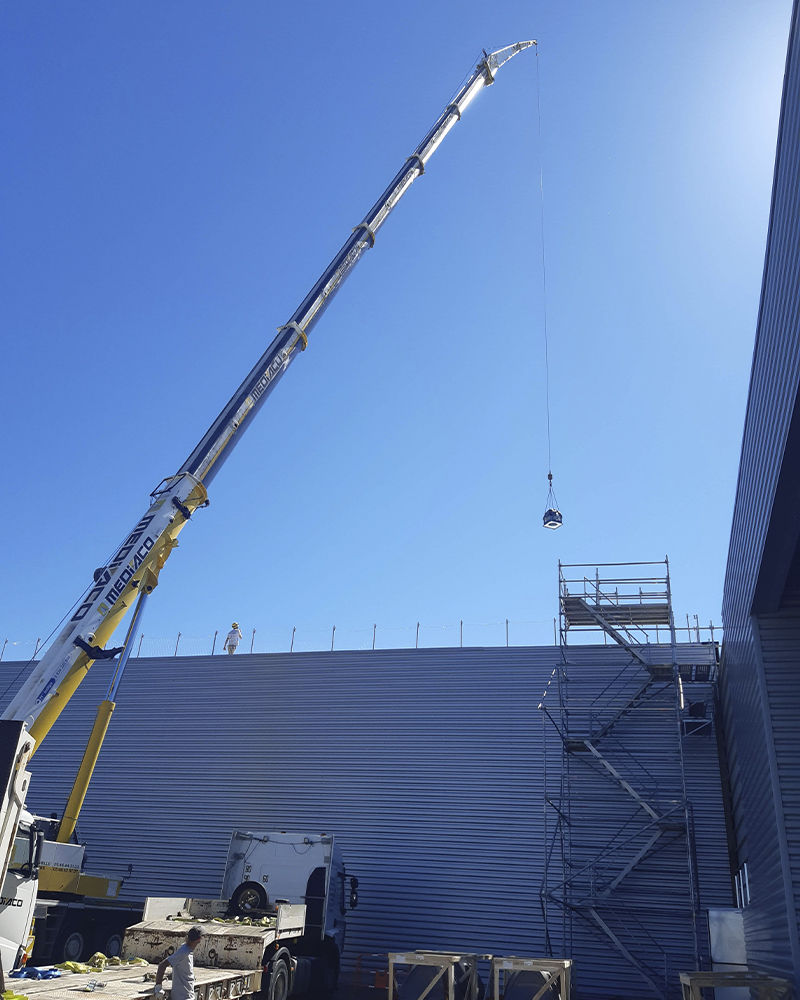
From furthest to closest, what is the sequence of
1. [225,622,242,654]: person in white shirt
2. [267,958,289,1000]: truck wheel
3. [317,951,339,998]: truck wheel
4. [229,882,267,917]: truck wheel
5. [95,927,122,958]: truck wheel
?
1. [225,622,242,654]: person in white shirt
2. [95,927,122,958]: truck wheel
3. [229,882,267,917]: truck wheel
4. [317,951,339,998]: truck wheel
5. [267,958,289,1000]: truck wheel

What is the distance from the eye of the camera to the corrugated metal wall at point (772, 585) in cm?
829

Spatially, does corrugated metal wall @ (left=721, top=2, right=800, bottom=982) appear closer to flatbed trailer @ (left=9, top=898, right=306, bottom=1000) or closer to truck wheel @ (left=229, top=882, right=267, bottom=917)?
flatbed trailer @ (left=9, top=898, right=306, bottom=1000)

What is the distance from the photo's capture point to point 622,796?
68.3ft

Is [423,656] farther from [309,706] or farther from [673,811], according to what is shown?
[673,811]

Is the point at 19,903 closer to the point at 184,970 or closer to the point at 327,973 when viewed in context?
the point at 184,970

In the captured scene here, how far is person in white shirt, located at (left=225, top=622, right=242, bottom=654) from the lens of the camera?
2762cm

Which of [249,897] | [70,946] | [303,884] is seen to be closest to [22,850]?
[70,946]

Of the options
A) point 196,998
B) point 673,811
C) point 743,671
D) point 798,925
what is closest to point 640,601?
point 673,811

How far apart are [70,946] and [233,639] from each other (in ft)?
38.4

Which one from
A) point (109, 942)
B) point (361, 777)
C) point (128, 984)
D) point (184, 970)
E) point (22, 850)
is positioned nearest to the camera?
point (184, 970)

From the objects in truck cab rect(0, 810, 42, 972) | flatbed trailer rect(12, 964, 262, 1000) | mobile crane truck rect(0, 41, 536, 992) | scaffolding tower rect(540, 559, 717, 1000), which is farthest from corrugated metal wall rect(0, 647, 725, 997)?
truck cab rect(0, 810, 42, 972)

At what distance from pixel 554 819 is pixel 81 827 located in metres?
14.6

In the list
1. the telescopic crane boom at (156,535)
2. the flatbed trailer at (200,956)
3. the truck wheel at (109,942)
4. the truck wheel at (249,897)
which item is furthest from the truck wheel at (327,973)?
the telescopic crane boom at (156,535)

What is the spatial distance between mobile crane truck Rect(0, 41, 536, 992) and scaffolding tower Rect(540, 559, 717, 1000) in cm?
1047
